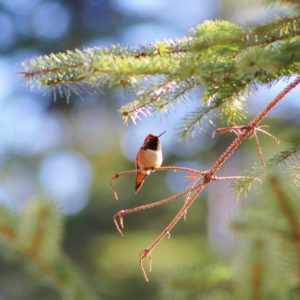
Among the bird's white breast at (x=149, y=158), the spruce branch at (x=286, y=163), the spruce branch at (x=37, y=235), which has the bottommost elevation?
the spruce branch at (x=37, y=235)

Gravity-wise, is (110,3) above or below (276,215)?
above

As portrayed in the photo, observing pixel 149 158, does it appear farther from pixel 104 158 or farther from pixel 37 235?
pixel 104 158

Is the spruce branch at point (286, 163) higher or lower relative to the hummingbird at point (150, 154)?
lower

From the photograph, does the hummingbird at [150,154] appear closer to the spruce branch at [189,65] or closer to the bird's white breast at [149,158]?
the bird's white breast at [149,158]

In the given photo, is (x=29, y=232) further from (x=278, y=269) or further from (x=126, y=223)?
(x=126, y=223)

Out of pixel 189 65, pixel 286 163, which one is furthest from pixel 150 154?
pixel 189 65

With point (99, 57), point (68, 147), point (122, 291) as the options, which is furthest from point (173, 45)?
point (68, 147)

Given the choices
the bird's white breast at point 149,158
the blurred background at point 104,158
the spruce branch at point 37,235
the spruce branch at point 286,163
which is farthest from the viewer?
the blurred background at point 104,158

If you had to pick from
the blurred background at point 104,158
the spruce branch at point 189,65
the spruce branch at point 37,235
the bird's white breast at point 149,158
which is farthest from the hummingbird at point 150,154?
the blurred background at point 104,158

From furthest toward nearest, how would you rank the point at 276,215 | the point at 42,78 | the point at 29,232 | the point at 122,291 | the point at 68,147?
the point at 68,147 → the point at 122,291 → the point at 42,78 → the point at 29,232 → the point at 276,215

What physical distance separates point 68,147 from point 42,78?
12.9 metres

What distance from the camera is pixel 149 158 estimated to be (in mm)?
2635

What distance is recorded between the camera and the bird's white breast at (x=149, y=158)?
8.57 feet

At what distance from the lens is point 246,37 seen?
5.06ft
